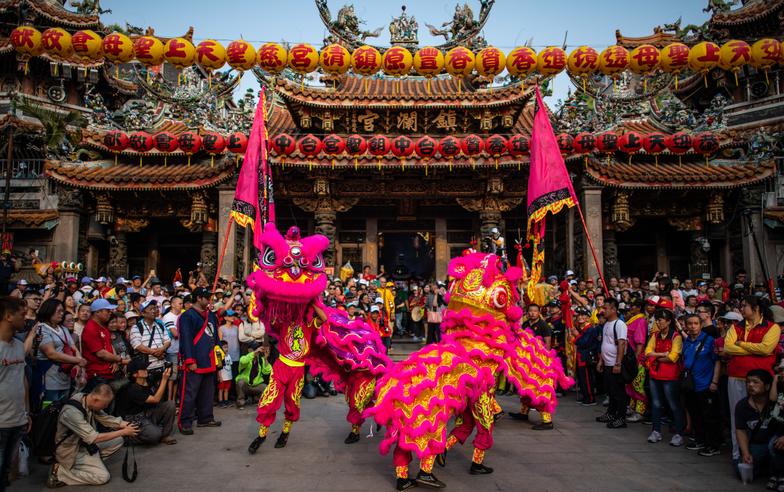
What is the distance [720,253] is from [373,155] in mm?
10399

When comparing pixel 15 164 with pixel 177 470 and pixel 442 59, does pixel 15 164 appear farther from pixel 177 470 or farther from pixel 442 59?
pixel 177 470

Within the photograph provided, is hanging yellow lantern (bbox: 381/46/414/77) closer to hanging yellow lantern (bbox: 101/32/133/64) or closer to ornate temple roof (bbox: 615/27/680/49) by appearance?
hanging yellow lantern (bbox: 101/32/133/64)

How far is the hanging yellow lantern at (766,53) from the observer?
985 centimetres

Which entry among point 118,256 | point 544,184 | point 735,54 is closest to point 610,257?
point 735,54

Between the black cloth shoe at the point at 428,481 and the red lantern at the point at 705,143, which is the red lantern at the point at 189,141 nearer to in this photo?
the black cloth shoe at the point at 428,481

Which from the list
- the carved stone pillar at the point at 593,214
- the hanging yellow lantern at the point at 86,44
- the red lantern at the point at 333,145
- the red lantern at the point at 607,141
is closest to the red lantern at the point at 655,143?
the red lantern at the point at 607,141

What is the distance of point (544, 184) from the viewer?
20.8ft

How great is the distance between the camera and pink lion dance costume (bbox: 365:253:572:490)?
12.2 feet

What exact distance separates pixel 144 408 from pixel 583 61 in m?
10.4

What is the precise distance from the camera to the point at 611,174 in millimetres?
12844

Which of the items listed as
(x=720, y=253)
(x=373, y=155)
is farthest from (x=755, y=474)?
(x=720, y=253)

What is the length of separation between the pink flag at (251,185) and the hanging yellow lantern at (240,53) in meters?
5.21

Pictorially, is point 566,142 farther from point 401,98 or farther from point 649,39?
point 649,39

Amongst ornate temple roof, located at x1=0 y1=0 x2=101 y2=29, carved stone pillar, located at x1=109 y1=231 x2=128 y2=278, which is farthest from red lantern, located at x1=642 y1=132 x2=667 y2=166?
ornate temple roof, located at x1=0 y1=0 x2=101 y2=29
